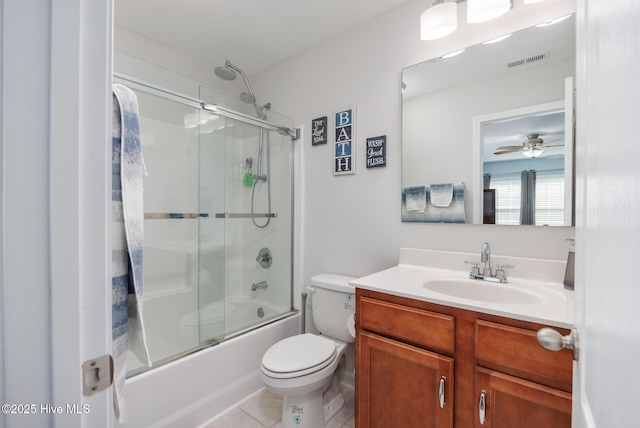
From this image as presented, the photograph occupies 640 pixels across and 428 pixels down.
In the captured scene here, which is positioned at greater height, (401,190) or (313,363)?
(401,190)

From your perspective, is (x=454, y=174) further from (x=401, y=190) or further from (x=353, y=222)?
(x=353, y=222)

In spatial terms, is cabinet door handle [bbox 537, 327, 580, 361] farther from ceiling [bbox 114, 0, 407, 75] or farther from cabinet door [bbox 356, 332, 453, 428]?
ceiling [bbox 114, 0, 407, 75]

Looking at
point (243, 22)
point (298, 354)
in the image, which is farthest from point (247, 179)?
point (298, 354)

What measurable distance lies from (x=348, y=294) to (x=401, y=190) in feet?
2.34

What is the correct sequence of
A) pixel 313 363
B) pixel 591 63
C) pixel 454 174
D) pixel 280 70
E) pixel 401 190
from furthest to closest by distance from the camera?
pixel 280 70, pixel 401 190, pixel 454 174, pixel 313 363, pixel 591 63

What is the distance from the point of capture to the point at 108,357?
1.40 feet

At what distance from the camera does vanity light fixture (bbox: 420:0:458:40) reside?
1.46 m

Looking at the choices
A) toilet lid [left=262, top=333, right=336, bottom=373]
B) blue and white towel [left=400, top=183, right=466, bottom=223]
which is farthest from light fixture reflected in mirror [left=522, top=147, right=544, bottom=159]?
toilet lid [left=262, top=333, right=336, bottom=373]

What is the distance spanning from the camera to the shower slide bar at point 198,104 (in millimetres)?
1481

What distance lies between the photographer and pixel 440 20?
1476mm

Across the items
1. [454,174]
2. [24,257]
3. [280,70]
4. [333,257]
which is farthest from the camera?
[280,70]

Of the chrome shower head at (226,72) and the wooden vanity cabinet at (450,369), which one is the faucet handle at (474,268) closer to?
the wooden vanity cabinet at (450,369)

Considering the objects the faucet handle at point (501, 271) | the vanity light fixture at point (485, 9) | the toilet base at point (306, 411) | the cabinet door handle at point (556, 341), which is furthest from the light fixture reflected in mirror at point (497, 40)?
Result: the toilet base at point (306, 411)

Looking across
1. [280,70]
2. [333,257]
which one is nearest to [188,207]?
[333,257]
